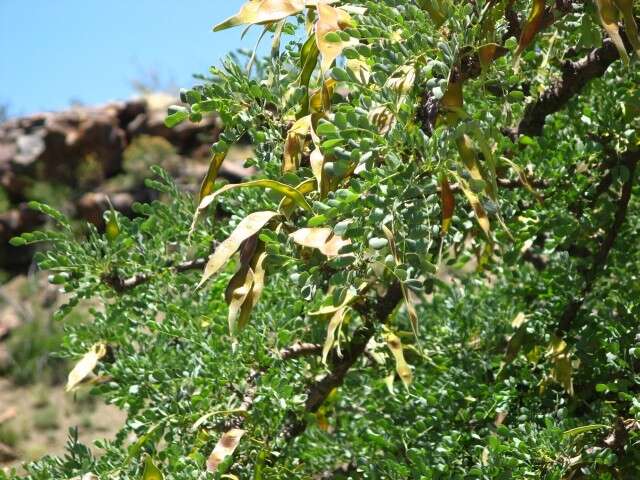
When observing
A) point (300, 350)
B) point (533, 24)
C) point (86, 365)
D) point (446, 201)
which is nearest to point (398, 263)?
point (446, 201)

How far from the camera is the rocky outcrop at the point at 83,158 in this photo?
11.4 metres

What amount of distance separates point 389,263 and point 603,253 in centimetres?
85

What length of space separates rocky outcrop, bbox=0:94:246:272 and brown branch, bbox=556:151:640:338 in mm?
9594

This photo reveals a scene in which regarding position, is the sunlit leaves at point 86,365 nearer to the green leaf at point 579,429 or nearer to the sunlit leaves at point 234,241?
the sunlit leaves at point 234,241

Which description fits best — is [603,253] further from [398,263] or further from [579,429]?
[398,263]

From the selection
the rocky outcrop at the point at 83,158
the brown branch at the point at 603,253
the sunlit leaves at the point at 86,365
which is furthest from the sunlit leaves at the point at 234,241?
the rocky outcrop at the point at 83,158

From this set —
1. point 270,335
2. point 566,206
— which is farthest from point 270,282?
point 566,206

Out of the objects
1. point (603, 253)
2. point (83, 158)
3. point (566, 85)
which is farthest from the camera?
point (83, 158)

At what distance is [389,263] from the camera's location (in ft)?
3.56

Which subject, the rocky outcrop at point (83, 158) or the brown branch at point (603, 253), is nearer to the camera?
the brown branch at point (603, 253)

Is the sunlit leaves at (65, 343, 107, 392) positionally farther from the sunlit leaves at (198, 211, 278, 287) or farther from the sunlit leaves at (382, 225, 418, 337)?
the sunlit leaves at (382, 225, 418, 337)

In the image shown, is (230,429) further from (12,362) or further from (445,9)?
(12,362)

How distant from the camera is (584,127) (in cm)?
186

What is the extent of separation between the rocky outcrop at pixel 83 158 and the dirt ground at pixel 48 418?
2.77 metres
